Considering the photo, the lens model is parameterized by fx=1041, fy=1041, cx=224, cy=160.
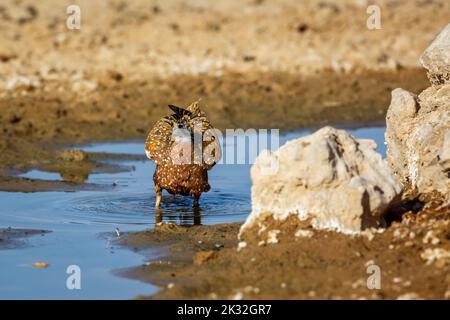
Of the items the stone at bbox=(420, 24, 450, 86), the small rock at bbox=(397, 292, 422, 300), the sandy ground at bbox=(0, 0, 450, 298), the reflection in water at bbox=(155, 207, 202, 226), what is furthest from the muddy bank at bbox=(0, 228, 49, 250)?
the stone at bbox=(420, 24, 450, 86)

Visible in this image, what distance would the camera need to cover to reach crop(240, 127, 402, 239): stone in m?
7.05

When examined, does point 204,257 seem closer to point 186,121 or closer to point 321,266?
point 321,266

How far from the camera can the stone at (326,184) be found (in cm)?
Result: 705

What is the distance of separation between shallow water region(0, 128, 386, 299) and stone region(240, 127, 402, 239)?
1124mm

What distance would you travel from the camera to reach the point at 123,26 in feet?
63.4

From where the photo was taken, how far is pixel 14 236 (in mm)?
8578

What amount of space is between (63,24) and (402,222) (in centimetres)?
1261

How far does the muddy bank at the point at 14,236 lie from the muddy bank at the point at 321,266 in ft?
4.44

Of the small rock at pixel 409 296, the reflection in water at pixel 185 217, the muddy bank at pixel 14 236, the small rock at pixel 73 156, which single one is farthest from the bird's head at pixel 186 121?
the small rock at pixel 409 296

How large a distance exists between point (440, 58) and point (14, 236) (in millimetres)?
3817

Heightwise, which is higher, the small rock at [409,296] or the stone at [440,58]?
the stone at [440,58]

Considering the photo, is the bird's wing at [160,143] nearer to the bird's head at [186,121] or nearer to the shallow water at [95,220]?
the bird's head at [186,121]

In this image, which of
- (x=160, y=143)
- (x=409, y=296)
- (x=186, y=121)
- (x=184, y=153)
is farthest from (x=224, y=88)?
(x=409, y=296)

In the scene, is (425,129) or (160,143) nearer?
(425,129)
